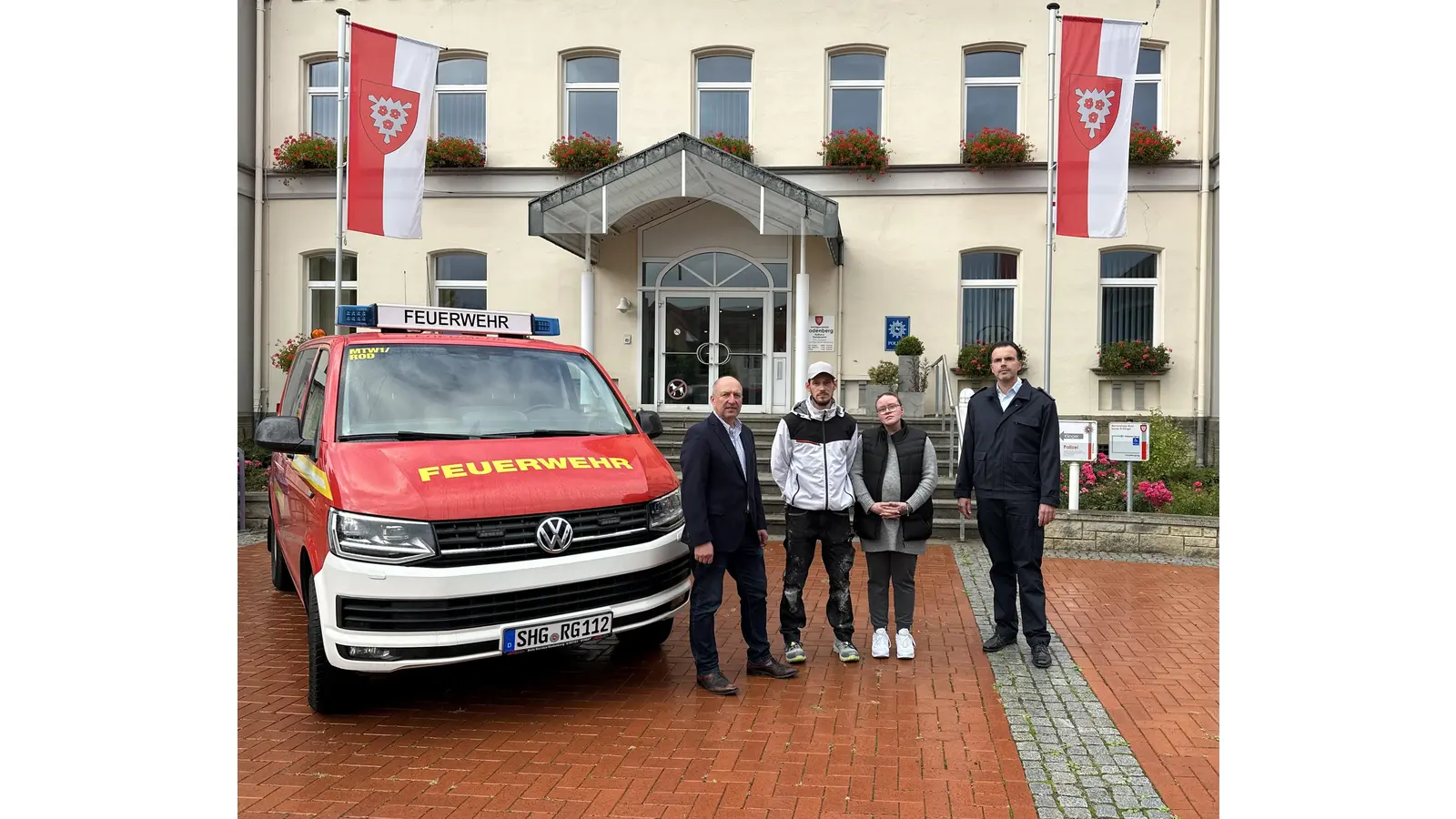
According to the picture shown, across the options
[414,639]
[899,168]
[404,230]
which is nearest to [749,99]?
[899,168]

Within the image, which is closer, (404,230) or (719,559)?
(719,559)

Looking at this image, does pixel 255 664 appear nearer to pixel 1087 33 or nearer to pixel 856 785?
pixel 856 785

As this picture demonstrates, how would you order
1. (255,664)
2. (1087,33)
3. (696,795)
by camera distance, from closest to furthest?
1. (696,795)
2. (255,664)
3. (1087,33)

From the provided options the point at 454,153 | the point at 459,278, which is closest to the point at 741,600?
the point at 459,278

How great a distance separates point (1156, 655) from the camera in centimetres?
586

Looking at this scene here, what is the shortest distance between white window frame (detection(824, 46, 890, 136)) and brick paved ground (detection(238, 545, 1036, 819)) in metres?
11.2

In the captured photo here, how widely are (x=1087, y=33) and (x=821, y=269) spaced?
5556 mm

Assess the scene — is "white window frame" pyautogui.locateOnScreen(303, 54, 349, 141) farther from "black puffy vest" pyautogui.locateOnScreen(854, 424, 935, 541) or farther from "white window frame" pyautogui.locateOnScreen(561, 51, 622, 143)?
"black puffy vest" pyautogui.locateOnScreen(854, 424, 935, 541)

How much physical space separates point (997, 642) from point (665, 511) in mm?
2527

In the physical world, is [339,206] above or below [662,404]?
above

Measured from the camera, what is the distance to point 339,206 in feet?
39.1

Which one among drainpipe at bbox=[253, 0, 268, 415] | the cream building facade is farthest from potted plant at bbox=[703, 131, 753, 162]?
drainpipe at bbox=[253, 0, 268, 415]

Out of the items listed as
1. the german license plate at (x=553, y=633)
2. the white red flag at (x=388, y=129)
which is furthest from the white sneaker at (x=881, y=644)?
the white red flag at (x=388, y=129)

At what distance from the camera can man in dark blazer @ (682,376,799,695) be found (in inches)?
194
